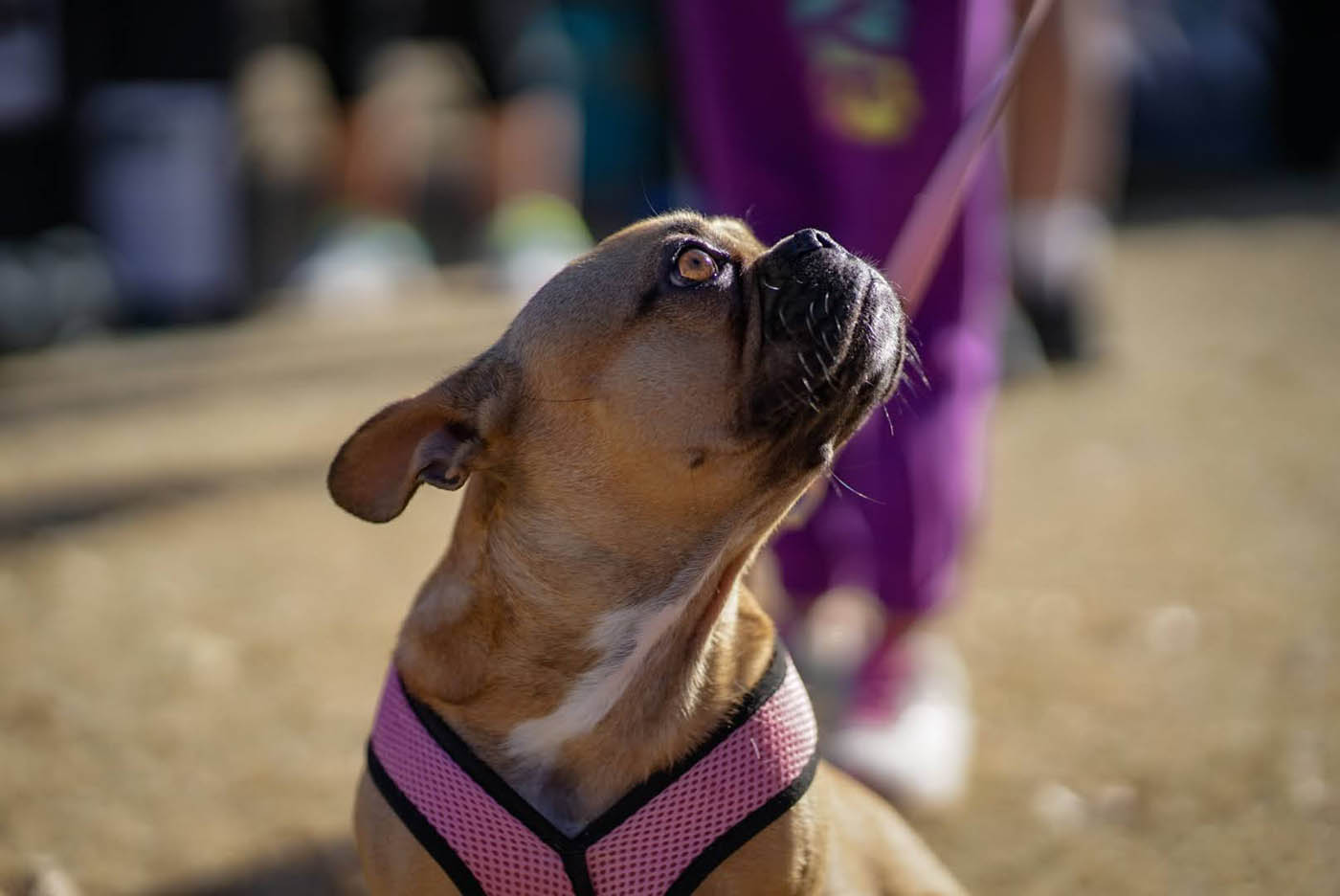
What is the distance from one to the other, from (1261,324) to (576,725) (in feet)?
19.2

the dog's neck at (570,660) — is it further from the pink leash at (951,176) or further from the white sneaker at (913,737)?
the white sneaker at (913,737)

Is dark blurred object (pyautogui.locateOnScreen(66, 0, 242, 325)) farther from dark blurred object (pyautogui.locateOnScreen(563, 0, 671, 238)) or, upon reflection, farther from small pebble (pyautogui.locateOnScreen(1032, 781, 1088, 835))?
small pebble (pyautogui.locateOnScreen(1032, 781, 1088, 835))

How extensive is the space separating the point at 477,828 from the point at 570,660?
0.29m

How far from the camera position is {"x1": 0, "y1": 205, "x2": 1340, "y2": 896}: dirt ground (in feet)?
9.49

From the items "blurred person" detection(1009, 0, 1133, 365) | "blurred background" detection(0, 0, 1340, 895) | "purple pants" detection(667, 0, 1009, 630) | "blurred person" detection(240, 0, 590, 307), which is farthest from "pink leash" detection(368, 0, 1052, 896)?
"blurred person" detection(240, 0, 590, 307)

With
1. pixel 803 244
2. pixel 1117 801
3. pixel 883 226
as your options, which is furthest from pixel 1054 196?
pixel 803 244

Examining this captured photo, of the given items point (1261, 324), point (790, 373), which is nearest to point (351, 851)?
point (790, 373)

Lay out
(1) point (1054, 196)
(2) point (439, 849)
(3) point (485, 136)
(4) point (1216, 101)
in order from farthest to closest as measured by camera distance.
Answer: (4) point (1216, 101) → (3) point (485, 136) → (1) point (1054, 196) → (2) point (439, 849)

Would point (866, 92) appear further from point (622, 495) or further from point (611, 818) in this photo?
point (611, 818)

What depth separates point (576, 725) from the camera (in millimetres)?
2088

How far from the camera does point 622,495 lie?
6.84ft

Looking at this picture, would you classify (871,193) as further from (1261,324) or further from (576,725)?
(1261,324)

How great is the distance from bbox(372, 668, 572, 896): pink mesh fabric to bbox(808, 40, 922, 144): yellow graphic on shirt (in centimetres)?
164

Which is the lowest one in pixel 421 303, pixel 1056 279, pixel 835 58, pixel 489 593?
pixel 421 303
